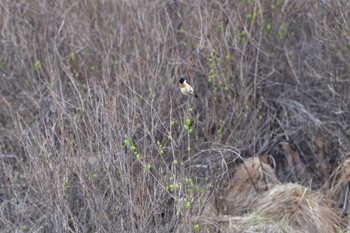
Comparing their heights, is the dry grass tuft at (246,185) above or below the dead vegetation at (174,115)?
below

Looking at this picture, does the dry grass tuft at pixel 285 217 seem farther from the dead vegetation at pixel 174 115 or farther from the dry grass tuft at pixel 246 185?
the dry grass tuft at pixel 246 185

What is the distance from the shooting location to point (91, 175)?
19.0 ft

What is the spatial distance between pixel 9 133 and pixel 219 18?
2067 mm

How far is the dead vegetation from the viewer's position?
571 cm

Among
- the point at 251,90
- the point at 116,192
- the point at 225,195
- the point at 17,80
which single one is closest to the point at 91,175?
the point at 116,192

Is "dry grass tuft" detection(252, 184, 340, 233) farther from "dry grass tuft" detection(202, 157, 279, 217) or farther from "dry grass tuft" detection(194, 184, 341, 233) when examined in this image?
"dry grass tuft" detection(202, 157, 279, 217)

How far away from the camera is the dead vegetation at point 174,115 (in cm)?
571

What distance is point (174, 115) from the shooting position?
691 centimetres

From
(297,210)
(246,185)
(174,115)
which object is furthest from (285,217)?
(174,115)

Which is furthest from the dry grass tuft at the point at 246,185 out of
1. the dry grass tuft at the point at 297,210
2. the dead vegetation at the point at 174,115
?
the dry grass tuft at the point at 297,210

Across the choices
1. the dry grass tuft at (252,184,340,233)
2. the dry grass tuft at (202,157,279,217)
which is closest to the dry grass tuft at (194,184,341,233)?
the dry grass tuft at (252,184,340,233)

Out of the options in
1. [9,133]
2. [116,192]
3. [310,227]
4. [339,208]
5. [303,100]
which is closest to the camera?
[116,192]

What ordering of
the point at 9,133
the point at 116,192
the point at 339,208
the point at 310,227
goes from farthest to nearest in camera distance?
the point at 9,133
the point at 339,208
the point at 310,227
the point at 116,192

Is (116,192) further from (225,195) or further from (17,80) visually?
(17,80)
